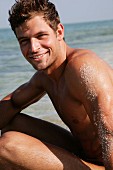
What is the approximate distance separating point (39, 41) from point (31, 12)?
8.1 inches

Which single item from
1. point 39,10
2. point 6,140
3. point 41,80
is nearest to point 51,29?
point 39,10

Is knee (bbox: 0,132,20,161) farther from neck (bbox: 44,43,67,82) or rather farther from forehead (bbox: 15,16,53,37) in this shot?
forehead (bbox: 15,16,53,37)

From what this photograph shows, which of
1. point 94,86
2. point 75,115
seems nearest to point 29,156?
point 75,115

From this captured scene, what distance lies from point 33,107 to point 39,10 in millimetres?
3134

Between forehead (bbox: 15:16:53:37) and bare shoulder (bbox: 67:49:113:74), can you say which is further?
forehead (bbox: 15:16:53:37)

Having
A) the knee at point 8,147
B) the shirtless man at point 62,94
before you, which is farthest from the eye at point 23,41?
the knee at point 8,147

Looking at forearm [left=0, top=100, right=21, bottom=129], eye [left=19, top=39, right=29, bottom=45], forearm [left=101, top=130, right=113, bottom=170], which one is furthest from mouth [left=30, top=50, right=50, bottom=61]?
forearm [left=0, top=100, right=21, bottom=129]

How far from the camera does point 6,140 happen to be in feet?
9.83

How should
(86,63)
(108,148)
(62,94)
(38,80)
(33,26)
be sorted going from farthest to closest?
(38,80) < (62,94) < (33,26) < (86,63) < (108,148)

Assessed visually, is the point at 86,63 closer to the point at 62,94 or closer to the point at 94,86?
the point at 94,86

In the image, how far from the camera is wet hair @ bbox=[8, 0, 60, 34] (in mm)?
3031

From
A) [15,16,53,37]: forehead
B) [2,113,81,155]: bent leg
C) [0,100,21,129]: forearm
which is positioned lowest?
[2,113,81,155]: bent leg

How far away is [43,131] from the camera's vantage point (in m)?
3.65

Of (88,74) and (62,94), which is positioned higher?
(88,74)
